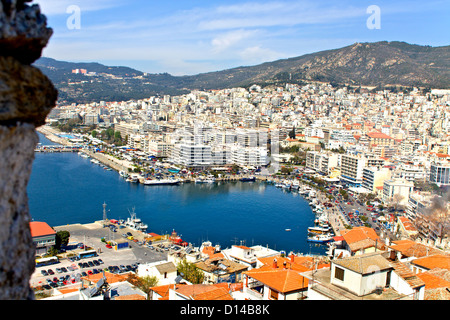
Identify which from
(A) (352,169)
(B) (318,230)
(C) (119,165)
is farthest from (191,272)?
(C) (119,165)

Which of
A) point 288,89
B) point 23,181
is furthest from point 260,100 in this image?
point 23,181

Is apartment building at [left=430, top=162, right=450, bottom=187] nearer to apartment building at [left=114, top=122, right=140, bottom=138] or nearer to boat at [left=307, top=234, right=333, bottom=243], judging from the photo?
boat at [left=307, top=234, right=333, bottom=243]

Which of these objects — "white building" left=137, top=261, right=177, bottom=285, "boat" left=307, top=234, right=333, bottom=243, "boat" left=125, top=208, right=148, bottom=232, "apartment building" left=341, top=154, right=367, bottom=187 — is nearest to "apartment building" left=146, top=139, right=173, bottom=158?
"apartment building" left=341, top=154, right=367, bottom=187

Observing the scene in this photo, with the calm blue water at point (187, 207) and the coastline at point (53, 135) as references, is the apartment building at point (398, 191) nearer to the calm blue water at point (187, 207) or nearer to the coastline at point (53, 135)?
the calm blue water at point (187, 207)

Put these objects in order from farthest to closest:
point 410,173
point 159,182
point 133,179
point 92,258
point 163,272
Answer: point 133,179 < point 159,182 < point 410,173 < point 92,258 < point 163,272

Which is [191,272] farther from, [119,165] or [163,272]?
[119,165]

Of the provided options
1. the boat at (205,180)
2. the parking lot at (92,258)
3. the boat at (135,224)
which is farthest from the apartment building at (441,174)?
the parking lot at (92,258)

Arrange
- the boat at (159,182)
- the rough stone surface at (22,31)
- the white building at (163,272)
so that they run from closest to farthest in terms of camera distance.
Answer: the rough stone surface at (22,31) < the white building at (163,272) < the boat at (159,182)
